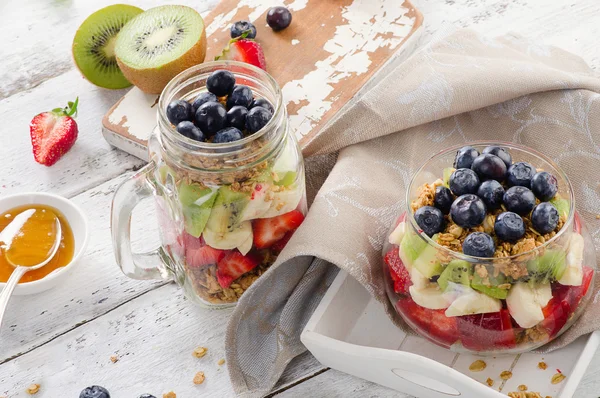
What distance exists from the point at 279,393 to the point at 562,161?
580mm

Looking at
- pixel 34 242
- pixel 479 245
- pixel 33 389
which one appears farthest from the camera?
pixel 34 242

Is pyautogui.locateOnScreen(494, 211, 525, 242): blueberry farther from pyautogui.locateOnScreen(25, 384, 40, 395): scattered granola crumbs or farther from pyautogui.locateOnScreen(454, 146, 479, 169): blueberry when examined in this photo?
pyautogui.locateOnScreen(25, 384, 40, 395): scattered granola crumbs

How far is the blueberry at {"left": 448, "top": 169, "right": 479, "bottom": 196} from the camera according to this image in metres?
1.04

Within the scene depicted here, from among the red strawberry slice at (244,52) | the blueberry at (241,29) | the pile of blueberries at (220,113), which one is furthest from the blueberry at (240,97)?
the blueberry at (241,29)

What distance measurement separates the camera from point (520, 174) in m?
1.06

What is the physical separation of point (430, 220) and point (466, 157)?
122 millimetres

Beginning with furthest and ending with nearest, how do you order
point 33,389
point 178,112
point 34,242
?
point 34,242, point 33,389, point 178,112

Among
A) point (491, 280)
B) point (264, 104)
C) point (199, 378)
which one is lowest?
point (199, 378)

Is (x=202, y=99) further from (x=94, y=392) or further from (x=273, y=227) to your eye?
(x=94, y=392)

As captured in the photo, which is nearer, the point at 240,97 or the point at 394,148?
the point at 240,97

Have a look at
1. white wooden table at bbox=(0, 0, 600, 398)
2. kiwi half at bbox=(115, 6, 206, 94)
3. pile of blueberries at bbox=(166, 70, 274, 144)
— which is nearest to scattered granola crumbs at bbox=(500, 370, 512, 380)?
white wooden table at bbox=(0, 0, 600, 398)

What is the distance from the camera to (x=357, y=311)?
47.5 inches

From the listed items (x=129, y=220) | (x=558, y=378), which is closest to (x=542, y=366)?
(x=558, y=378)

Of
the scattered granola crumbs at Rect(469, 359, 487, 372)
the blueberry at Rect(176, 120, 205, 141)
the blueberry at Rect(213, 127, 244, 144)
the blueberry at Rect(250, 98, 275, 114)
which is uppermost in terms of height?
the blueberry at Rect(176, 120, 205, 141)
